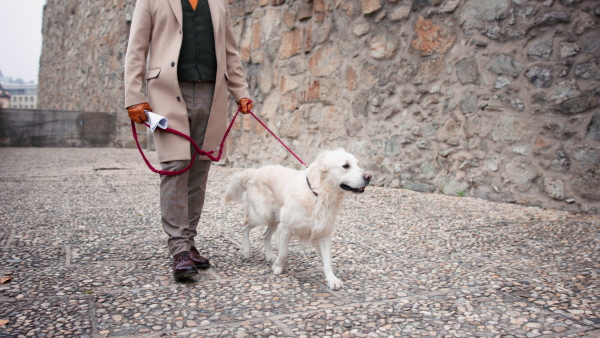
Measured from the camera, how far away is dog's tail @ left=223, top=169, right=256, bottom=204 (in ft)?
11.1

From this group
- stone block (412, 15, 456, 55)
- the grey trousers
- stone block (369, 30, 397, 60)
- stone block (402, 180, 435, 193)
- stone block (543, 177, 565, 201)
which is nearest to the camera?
the grey trousers

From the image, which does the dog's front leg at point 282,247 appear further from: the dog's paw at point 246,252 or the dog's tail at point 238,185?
the dog's tail at point 238,185

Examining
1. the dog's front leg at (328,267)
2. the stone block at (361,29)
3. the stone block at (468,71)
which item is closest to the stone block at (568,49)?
the stone block at (468,71)

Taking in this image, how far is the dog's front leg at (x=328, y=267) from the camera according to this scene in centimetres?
274

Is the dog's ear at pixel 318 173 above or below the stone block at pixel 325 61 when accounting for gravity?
below

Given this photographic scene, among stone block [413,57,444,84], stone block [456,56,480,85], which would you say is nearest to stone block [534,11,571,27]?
stone block [456,56,480,85]

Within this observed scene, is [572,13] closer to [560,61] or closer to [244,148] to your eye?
[560,61]

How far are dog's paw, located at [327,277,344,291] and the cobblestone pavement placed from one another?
0.07m

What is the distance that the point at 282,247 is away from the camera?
2.95 meters

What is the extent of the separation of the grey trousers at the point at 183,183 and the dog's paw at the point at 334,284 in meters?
0.86

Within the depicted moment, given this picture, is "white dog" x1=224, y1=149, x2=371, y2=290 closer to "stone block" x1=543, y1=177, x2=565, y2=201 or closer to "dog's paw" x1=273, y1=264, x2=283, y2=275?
"dog's paw" x1=273, y1=264, x2=283, y2=275

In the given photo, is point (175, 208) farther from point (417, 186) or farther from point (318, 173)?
point (417, 186)

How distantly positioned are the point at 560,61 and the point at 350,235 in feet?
8.80

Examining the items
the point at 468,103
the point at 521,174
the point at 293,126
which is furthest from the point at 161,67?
the point at 293,126
